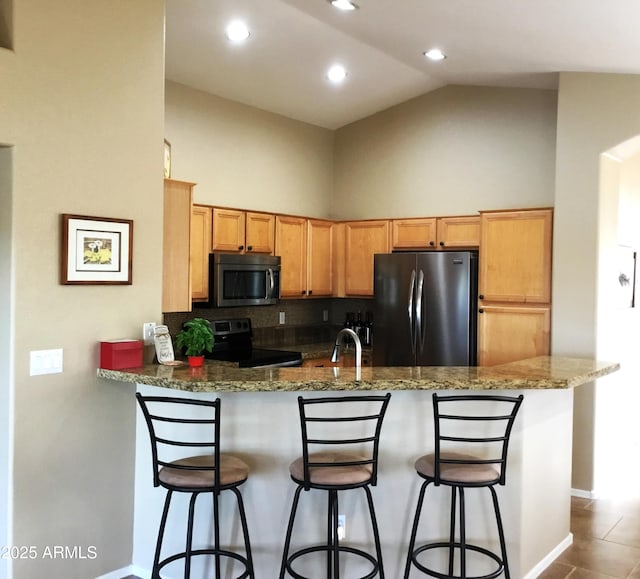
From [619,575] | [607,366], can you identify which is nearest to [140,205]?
[607,366]

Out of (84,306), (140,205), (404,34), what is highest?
(404,34)

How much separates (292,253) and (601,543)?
327 cm

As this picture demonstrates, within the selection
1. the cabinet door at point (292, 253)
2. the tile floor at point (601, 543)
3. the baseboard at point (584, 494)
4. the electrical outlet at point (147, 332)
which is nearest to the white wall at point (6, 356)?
the electrical outlet at point (147, 332)

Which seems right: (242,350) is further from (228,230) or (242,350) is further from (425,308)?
(425,308)

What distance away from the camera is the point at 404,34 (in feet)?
13.8

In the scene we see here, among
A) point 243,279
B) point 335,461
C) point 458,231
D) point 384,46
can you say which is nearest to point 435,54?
point 384,46

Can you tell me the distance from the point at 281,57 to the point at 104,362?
2.75 m

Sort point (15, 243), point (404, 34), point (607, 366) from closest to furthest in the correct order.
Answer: point (15, 243) < point (607, 366) < point (404, 34)

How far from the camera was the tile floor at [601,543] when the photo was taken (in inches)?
137

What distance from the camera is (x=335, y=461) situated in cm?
289

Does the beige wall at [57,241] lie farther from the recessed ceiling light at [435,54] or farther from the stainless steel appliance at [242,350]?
the recessed ceiling light at [435,54]

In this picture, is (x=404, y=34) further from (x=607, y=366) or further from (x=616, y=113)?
(x=607, y=366)

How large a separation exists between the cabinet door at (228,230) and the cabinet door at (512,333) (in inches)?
79.4

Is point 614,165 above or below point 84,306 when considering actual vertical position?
above
